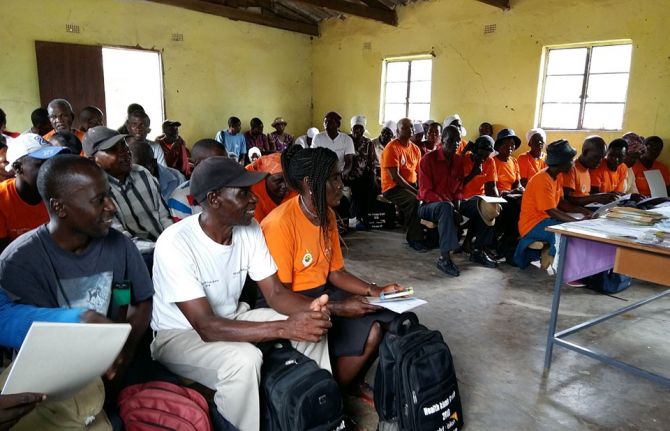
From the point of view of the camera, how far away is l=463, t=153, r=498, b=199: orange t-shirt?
210 inches

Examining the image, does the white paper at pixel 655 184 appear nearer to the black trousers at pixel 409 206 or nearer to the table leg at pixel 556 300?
the black trousers at pixel 409 206

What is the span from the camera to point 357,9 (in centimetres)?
Answer: 841

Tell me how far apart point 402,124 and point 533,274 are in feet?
8.23

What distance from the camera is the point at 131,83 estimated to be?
8461 mm

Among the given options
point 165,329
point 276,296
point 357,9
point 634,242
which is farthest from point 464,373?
point 357,9

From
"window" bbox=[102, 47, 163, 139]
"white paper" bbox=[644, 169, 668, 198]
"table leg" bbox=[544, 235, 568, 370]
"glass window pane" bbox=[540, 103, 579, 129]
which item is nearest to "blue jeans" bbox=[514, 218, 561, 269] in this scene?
"table leg" bbox=[544, 235, 568, 370]

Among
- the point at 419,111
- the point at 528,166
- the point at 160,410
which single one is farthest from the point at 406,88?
the point at 160,410

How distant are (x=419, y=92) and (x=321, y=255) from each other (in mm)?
7224

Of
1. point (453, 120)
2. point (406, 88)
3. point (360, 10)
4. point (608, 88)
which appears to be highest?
point (360, 10)

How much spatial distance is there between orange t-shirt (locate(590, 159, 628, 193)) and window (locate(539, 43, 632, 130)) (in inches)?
69.4

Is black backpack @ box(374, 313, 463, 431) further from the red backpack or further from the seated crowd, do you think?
the red backpack

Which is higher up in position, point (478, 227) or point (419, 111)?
point (419, 111)

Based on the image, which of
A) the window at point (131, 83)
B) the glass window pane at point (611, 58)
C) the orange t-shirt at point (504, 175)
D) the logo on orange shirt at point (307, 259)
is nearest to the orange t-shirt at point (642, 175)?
the orange t-shirt at point (504, 175)

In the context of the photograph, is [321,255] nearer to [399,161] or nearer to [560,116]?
[399,161]
